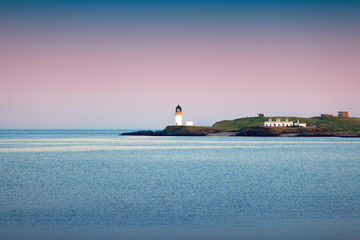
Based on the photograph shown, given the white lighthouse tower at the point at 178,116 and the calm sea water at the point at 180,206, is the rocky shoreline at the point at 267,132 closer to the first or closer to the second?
the white lighthouse tower at the point at 178,116

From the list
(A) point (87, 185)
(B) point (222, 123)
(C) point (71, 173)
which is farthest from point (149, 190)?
(B) point (222, 123)

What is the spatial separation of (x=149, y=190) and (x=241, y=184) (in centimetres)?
672

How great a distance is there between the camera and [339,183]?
27750 mm

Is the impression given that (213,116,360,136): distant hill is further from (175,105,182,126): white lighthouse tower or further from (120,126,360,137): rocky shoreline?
(175,105,182,126): white lighthouse tower

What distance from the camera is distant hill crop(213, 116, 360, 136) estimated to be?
15850cm

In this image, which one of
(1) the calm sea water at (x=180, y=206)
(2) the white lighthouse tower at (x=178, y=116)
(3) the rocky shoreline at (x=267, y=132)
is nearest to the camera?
(1) the calm sea water at (x=180, y=206)

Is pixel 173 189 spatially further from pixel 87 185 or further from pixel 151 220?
pixel 151 220

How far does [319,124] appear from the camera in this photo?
540 feet

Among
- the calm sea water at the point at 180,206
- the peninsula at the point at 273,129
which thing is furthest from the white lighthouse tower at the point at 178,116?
the calm sea water at the point at 180,206

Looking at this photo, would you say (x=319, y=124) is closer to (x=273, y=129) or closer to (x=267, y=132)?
(x=273, y=129)

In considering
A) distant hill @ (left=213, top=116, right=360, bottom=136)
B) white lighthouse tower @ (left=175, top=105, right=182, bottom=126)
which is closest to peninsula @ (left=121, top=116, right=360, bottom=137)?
distant hill @ (left=213, top=116, right=360, bottom=136)

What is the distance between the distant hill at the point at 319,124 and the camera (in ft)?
520

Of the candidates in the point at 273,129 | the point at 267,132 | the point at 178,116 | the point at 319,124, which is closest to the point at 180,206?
the point at 178,116

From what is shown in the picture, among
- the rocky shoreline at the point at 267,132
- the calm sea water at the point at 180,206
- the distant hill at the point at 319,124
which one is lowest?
the calm sea water at the point at 180,206
